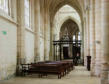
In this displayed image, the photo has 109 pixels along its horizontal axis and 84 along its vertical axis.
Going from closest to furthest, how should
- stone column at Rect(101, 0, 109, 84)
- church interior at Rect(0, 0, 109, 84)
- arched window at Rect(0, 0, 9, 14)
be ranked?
stone column at Rect(101, 0, 109, 84) → church interior at Rect(0, 0, 109, 84) → arched window at Rect(0, 0, 9, 14)

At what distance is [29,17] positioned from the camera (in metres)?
15.3

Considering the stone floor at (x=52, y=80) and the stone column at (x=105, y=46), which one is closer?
the stone column at (x=105, y=46)

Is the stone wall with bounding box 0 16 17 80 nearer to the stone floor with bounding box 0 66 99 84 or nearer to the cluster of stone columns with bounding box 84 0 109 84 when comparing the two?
the stone floor with bounding box 0 66 99 84

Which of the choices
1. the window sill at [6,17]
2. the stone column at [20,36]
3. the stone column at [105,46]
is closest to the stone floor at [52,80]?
the stone column at [20,36]

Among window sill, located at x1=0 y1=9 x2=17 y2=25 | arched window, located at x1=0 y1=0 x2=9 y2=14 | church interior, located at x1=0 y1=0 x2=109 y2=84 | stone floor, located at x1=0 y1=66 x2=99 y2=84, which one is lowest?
stone floor, located at x1=0 y1=66 x2=99 y2=84

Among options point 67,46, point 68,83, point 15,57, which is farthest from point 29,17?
point 67,46

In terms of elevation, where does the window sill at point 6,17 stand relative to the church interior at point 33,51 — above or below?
above

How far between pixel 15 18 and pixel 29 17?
4365 millimetres

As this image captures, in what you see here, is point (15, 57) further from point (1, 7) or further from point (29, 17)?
point (29, 17)

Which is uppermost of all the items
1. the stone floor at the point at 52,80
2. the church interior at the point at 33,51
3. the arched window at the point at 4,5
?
the arched window at the point at 4,5

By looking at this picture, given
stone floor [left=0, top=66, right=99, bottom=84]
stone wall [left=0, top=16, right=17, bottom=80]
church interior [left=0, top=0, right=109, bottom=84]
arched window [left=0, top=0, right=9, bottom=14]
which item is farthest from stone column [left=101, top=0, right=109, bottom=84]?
arched window [left=0, top=0, right=9, bottom=14]

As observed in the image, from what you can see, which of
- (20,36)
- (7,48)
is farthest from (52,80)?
(20,36)

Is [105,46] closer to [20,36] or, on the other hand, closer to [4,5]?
[20,36]

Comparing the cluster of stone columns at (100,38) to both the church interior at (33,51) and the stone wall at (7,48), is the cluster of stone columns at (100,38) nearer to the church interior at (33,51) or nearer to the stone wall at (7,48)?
the church interior at (33,51)
